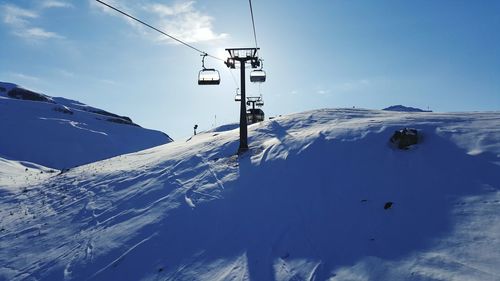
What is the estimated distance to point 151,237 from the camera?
1224 centimetres

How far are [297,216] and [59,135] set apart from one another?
71375 millimetres

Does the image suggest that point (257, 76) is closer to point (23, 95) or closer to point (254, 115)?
point (254, 115)

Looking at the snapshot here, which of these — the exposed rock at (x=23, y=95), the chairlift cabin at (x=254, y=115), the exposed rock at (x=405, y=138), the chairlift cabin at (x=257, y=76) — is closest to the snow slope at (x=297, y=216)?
the exposed rock at (x=405, y=138)

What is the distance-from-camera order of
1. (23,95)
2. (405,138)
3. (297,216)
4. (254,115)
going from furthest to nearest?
1. (23,95)
2. (254,115)
3. (405,138)
4. (297,216)

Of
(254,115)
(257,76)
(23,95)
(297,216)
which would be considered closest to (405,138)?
(297,216)

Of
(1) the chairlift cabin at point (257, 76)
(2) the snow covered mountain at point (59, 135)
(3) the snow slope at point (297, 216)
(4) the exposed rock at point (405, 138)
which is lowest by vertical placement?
(2) the snow covered mountain at point (59, 135)

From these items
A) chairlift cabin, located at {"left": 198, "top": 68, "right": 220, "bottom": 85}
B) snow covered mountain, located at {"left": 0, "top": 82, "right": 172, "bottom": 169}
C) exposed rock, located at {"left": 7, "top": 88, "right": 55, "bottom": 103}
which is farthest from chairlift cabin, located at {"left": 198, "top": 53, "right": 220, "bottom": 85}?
exposed rock, located at {"left": 7, "top": 88, "right": 55, "bottom": 103}

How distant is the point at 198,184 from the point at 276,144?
15.2 feet

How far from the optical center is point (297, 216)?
38.2 ft

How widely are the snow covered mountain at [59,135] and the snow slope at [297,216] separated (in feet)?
155

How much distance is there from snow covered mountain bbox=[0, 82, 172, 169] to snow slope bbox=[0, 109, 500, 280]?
47.3m

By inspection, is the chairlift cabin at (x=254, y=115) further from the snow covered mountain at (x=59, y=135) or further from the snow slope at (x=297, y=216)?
the snow covered mountain at (x=59, y=135)

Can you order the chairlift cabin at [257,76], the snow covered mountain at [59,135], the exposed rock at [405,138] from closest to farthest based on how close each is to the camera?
the exposed rock at [405,138]
the chairlift cabin at [257,76]
the snow covered mountain at [59,135]

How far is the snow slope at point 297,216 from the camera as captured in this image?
8859 millimetres
